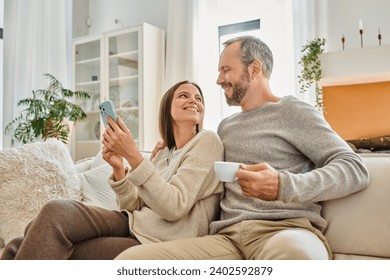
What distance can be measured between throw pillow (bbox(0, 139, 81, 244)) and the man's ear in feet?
2.43

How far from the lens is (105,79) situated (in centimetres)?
313

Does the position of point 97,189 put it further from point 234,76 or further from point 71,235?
→ point 234,76

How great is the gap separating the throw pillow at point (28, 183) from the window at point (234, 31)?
5.35 ft

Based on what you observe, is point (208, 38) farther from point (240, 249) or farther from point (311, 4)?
point (240, 249)

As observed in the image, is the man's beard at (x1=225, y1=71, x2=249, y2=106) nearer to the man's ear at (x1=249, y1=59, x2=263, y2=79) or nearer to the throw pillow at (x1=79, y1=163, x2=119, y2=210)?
the man's ear at (x1=249, y1=59, x2=263, y2=79)

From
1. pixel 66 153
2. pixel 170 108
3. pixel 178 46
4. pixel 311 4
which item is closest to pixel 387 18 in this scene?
pixel 311 4

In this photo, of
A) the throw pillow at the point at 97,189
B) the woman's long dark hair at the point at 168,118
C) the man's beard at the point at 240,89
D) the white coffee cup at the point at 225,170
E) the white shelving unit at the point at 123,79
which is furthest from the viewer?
the white shelving unit at the point at 123,79

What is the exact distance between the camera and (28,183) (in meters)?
1.24

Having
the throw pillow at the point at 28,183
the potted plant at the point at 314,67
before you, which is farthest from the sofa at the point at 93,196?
the potted plant at the point at 314,67

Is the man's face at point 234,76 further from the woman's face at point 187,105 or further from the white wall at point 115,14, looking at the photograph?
the white wall at point 115,14

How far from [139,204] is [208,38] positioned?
6.68 feet

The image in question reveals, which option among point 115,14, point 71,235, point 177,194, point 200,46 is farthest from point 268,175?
point 115,14

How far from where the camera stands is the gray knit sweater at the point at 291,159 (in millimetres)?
800

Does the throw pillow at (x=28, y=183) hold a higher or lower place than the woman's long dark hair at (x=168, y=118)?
lower
